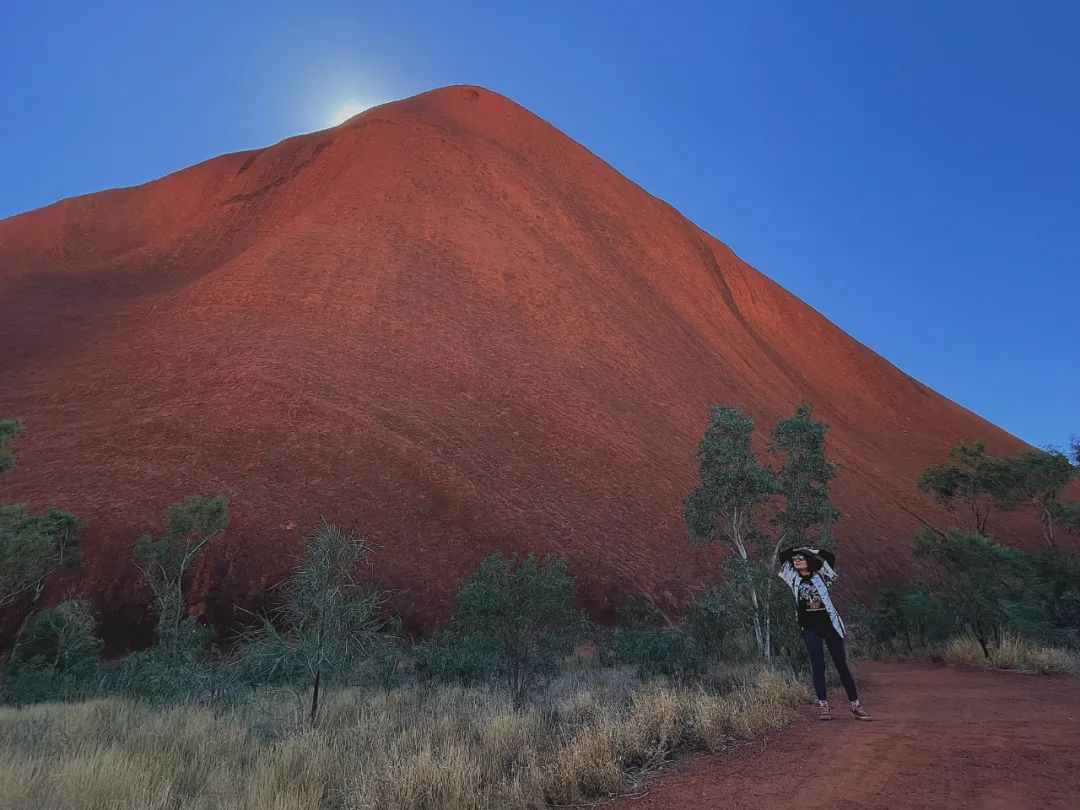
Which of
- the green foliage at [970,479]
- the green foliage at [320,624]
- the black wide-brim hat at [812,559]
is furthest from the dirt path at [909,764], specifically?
the green foliage at [970,479]

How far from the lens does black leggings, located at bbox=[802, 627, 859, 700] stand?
595cm

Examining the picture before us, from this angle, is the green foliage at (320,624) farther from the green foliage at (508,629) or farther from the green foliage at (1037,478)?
the green foliage at (1037,478)

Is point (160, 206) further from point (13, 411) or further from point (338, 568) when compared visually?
point (338, 568)

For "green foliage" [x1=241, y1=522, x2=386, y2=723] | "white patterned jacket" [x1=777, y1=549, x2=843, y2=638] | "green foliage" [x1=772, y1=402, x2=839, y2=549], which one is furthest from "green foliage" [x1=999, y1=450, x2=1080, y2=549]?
"green foliage" [x1=241, y1=522, x2=386, y2=723]

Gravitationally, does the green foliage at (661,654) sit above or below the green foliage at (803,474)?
below

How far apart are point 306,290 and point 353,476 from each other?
13.2 m

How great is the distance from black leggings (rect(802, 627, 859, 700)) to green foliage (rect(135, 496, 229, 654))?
14.3 meters

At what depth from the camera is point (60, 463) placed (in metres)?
20.2

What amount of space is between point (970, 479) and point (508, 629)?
2830 centimetres

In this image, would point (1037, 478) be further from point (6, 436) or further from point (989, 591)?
point (6, 436)

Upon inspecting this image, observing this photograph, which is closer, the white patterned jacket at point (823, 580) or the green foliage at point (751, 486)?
the white patterned jacket at point (823, 580)

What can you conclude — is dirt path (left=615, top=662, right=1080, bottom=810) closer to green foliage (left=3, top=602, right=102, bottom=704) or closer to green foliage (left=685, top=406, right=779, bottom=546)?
green foliage (left=685, top=406, right=779, bottom=546)

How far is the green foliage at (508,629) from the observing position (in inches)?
380

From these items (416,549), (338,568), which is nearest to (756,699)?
(338,568)
